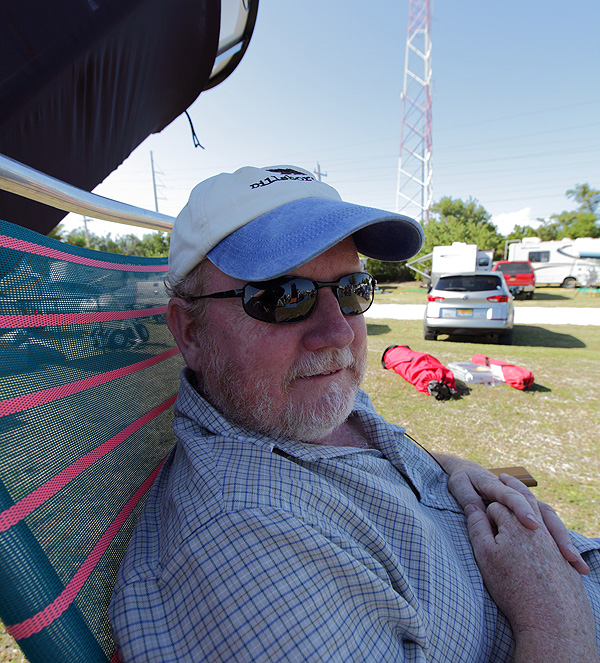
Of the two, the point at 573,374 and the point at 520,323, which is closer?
the point at 573,374

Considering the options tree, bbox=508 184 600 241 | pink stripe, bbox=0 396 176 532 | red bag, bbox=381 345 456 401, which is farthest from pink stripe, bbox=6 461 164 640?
tree, bbox=508 184 600 241

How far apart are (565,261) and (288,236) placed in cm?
Result: 2444

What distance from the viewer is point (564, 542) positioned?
4.22 feet

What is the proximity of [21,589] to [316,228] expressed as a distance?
1068 millimetres

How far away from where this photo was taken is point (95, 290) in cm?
122

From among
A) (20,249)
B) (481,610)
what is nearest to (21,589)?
(20,249)

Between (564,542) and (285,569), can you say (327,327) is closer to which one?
(285,569)

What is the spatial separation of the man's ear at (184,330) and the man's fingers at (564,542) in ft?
4.64

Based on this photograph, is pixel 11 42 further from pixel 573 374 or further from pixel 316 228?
pixel 573 374

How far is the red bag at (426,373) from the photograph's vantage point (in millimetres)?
4375

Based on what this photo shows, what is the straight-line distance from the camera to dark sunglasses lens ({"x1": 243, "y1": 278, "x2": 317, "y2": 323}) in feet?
3.93

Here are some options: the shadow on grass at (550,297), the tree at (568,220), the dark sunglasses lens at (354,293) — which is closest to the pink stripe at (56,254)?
the dark sunglasses lens at (354,293)

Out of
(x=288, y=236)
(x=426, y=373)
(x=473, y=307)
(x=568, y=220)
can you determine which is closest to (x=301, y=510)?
(x=288, y=236)

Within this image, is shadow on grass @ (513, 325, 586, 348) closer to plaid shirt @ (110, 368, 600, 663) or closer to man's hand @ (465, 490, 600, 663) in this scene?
man's hand @ (465, 490, 600, 663)
